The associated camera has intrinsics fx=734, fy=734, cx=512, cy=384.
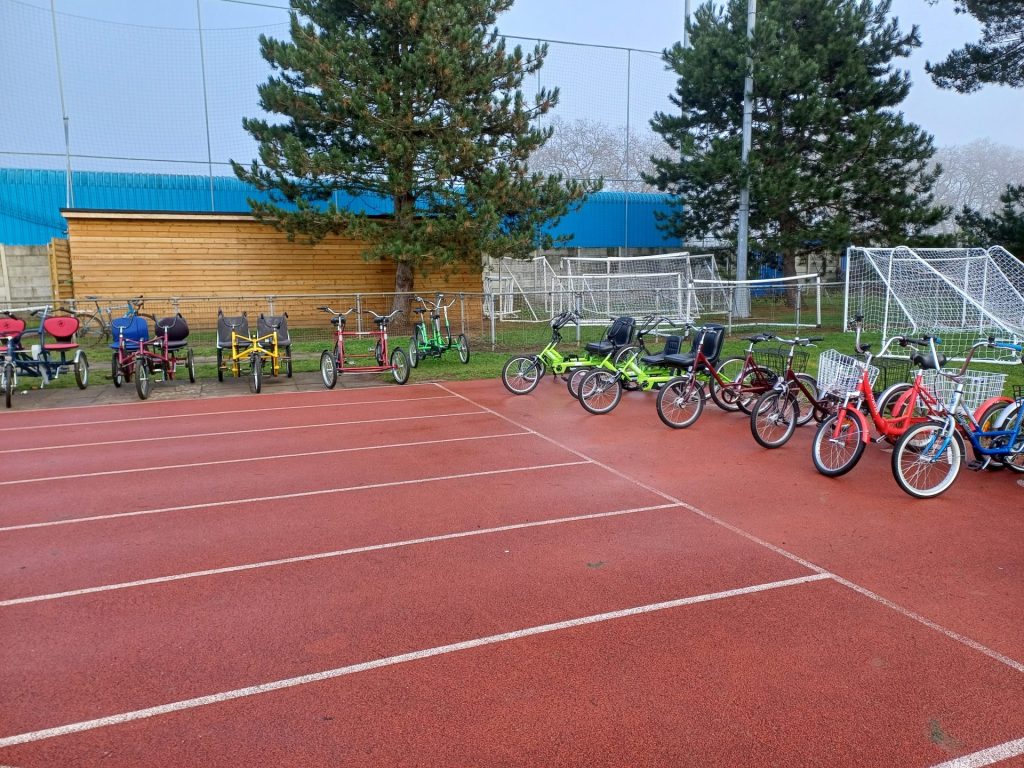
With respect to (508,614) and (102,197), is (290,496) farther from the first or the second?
(102,197)

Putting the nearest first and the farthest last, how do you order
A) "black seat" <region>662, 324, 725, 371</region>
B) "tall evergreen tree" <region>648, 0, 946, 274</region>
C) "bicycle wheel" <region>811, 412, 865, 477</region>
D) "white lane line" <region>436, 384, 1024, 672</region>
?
1. "white lane line" <region>436, 384, 1024, 672</region>
2. "bicycle wheel" <region>811, 412, 865, 477</region>
3. "black seat" <region>662, 324, 725, 371</region>
4. "tall evergreen tree" <region>648, 0, 946, 274</region>

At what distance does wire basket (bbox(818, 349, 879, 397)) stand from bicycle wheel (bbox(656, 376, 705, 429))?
138 centimetres

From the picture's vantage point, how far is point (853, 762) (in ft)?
9.02

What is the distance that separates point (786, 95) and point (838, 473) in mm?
19791

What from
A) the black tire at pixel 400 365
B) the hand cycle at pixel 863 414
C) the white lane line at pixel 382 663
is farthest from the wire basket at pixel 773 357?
the black tire at pixel 400 365

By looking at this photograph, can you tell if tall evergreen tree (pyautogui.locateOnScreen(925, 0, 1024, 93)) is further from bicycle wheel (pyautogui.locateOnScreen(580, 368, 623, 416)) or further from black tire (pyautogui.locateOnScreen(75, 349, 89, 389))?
black tire (pyautogui.locateOnScreen(75, 349, 89, 389))

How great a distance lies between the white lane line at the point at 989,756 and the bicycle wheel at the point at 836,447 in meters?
3.66

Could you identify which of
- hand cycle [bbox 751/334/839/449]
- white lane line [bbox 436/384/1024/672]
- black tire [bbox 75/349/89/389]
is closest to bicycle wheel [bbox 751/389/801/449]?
hand cycle [bbox 751/334/839/449]

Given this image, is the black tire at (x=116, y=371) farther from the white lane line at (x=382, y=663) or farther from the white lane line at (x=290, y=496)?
the white lane line at (x=382, y=663)

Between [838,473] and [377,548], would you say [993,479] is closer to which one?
[838,473]

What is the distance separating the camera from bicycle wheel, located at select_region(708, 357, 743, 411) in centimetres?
910

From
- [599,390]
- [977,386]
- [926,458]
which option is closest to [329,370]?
[599,390]

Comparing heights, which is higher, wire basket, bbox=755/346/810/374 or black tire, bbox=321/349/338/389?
wire basket, bbox=755/346/810/374

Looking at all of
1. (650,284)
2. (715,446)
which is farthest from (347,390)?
(650,284)
